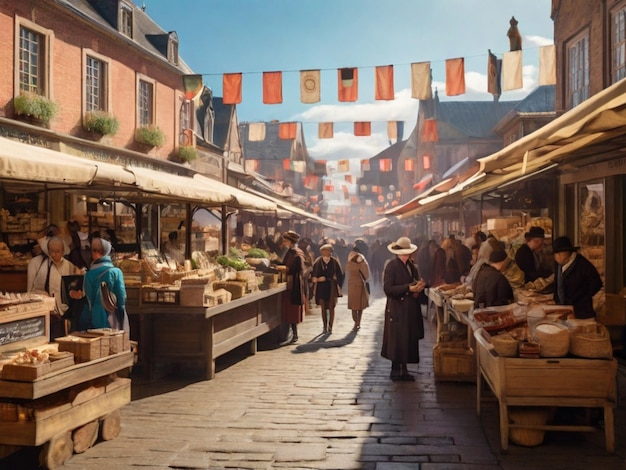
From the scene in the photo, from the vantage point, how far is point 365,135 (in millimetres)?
23484

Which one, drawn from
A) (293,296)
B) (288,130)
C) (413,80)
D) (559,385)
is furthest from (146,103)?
(559,385)

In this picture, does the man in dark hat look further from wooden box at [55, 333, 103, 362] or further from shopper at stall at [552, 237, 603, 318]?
wooden box at [55, 333, 103, 362]

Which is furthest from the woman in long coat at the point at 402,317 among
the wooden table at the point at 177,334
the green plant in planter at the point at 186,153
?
the green plant in planter at the point at 186,153

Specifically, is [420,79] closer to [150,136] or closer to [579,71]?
[579,71]

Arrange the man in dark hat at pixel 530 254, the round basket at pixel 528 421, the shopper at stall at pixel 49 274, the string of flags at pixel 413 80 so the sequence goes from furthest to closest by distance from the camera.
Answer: the string of flags at pixel 413 80 < the man in dark hat at pixel 530 254 < the shopper at stall at pixel 49 274 < the round basket at pixel 528 421

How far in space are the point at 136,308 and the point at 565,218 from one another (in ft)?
26.5

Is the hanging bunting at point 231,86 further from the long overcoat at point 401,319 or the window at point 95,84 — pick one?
the long overcoat at point 401,319

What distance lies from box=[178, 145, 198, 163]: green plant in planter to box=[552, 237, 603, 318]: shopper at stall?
1786cm

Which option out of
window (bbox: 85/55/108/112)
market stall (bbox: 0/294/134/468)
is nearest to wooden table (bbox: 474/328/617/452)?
market stall (bbox: 0/294/134/468)

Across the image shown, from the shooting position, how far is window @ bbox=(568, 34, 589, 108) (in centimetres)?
1346

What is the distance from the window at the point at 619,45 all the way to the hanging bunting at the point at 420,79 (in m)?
4.94

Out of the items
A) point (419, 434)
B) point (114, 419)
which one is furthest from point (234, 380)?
point (419, 434)

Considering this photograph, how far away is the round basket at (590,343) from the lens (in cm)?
540

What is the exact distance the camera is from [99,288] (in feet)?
22.3
